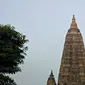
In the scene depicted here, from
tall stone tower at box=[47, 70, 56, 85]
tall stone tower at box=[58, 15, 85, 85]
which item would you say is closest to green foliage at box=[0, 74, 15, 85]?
tall stone tower at box=[58, 15, 85, 85]

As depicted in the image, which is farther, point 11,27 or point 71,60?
point 71,60

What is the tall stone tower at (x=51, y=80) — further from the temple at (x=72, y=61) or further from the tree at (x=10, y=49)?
the tree at (x=10, y=49)

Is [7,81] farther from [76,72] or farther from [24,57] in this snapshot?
[76,72]

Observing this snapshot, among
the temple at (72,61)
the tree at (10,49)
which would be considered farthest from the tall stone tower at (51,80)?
the tree at (10,49)

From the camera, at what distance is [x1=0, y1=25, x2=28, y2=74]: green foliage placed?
73.5 feet

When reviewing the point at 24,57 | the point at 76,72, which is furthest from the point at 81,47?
the point at 24,57

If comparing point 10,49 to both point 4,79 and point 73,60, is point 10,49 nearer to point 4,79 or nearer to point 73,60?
point 4,79

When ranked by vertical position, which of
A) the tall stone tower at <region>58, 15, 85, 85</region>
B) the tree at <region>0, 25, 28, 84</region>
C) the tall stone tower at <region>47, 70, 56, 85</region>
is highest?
the tall stone tower at <region>58, 15, 85, 85</region>

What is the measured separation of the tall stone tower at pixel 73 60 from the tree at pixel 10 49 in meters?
23.6

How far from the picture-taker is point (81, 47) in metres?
48.0

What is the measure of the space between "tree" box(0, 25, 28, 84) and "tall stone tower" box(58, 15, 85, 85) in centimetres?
2359

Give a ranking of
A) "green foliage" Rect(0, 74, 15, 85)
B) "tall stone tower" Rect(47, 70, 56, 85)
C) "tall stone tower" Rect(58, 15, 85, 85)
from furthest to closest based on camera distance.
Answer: "tall stone tower" Rect(47, 70, 56, 85)
"tall stone tower" Rect(58, 15, 85, 85)
"green foliage" Rect(0, 74, 15, 85)

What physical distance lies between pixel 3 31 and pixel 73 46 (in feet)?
86.8

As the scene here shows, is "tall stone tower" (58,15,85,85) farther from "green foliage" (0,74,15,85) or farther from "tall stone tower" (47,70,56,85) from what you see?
"green foliage" (0,74,15,85)
